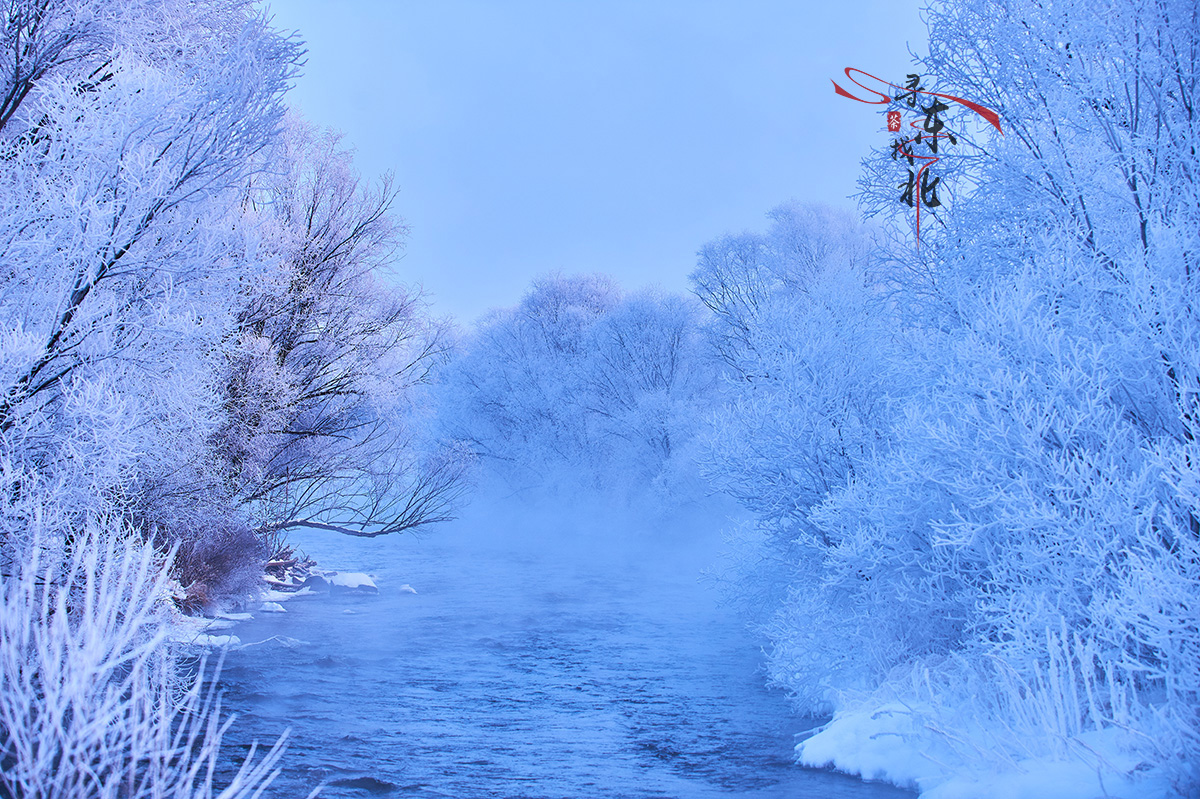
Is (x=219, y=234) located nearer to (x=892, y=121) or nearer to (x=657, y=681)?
(x=657, y=681)

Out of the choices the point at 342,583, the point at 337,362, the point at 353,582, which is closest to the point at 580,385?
the point at 353,582

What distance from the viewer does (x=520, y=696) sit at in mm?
11273

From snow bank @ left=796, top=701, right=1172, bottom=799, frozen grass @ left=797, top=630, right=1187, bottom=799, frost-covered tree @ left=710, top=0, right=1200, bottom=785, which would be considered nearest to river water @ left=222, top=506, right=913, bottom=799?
snow bank @ left=796, top=701, right=1172, bottom=799

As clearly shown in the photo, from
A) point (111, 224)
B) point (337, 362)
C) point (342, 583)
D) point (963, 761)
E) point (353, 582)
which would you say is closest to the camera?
point (963, 761)

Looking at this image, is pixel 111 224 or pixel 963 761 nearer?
pixel 963 761

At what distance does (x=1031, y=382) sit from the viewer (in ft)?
26.5

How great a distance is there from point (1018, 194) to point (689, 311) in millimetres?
20929

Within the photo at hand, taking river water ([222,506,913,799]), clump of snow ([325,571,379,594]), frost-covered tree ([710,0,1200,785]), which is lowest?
river water ([222,506,913,799])

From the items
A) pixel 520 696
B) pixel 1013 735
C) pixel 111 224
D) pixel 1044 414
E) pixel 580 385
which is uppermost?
pixel 580 385

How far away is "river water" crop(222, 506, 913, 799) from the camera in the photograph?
26.2 feet

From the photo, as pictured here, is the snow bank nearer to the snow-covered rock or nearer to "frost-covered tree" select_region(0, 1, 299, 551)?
"frost-covered tree" select_region(0, 1, 299, 551)

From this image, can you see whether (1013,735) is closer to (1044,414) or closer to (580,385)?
(1044,414)

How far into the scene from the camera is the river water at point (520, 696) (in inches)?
314

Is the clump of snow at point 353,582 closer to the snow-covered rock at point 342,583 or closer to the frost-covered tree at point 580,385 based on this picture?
the snow-covered rock at point 342,583
